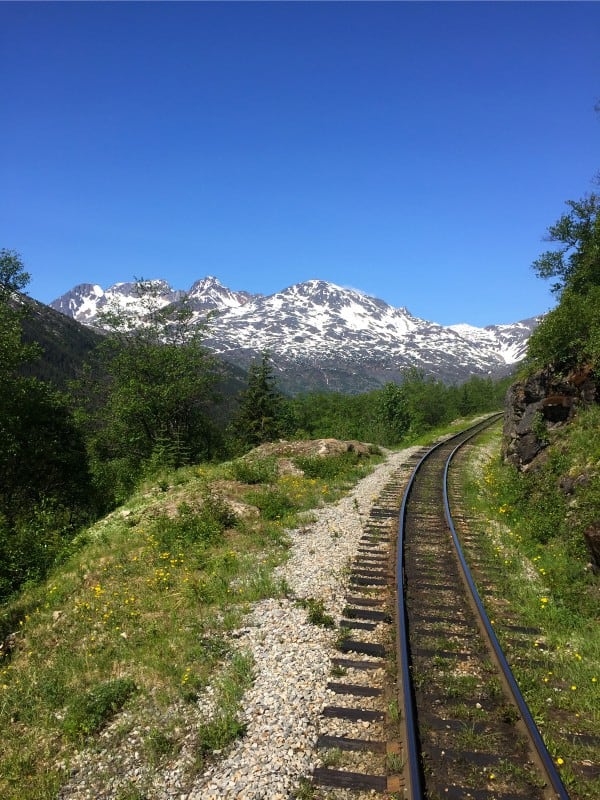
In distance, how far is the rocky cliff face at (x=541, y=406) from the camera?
51.0 ft

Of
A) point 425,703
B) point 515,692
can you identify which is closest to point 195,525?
point 425,703

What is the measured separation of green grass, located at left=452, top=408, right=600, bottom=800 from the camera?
19.4 ft

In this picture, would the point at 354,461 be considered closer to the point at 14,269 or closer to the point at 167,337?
the point at 167,337

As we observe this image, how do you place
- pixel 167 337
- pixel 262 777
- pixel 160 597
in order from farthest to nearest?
pixel 167 337 < pixel 160 597 < pixel 262 777

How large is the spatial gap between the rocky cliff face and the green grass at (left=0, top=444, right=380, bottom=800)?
→ 8.97 metres

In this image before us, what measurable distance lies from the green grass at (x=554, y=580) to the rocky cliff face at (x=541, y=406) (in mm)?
758

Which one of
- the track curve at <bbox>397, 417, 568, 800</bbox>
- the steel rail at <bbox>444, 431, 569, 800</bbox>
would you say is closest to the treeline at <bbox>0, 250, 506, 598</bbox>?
the track curve at <bbox>397, 417, 568, 800</bbox>

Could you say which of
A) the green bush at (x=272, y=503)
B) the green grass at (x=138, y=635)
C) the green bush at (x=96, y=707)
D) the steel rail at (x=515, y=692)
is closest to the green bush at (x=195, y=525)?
the green grass at (x=138, y=635)

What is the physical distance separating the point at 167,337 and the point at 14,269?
12071 mm

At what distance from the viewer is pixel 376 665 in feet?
22.8

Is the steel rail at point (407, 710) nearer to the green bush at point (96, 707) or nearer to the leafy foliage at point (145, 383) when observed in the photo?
the green bush at point (96, 707)

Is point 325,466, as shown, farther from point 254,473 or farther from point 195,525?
point 195,525

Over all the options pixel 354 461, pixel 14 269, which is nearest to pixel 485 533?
pixel 354 461

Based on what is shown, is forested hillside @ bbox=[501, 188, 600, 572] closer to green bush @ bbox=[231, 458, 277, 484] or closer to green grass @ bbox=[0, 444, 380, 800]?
green grass @ bbox=[0, 444, 380, 800]
